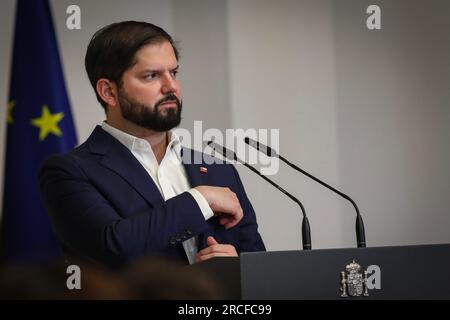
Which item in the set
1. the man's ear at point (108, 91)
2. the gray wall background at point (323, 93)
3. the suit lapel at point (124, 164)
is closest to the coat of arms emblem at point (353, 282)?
the suit lapel at point (124, 164)

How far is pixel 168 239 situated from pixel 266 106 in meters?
1.17

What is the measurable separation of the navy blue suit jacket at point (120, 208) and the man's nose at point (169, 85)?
0.98 feet

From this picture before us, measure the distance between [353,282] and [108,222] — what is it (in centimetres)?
89

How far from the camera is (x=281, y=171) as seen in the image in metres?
3.36

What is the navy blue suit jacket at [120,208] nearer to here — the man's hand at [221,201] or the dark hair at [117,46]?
the man's hand at [221,201]

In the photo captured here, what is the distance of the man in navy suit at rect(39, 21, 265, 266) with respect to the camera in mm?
2518

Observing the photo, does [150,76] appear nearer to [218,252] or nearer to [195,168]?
[195,168]

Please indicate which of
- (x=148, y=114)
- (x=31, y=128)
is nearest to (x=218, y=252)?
(x=148, y=114)

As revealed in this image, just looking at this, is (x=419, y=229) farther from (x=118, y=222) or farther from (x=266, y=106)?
(x=118, y=222)

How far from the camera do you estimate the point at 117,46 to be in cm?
308

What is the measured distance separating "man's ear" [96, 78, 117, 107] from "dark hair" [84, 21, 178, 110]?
2cm

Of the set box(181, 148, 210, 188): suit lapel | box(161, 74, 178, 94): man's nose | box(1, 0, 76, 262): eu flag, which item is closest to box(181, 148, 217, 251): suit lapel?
box(181, 148, 210, 188): suit lapel

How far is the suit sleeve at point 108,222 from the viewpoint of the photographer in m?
2.48

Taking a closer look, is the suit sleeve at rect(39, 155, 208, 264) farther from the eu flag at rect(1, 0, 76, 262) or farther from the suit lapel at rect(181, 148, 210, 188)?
the suit lapel at rect(181, 148, 210, 188)
